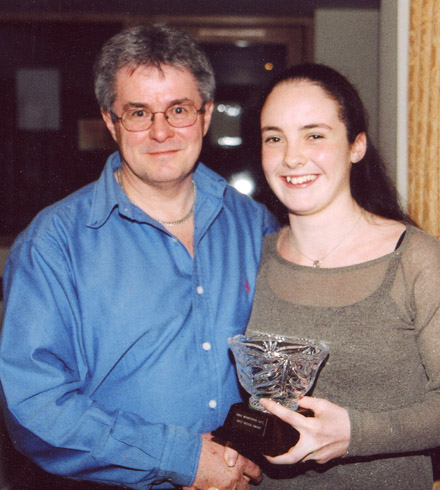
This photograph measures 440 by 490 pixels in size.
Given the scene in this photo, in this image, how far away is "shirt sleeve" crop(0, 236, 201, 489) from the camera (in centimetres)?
156

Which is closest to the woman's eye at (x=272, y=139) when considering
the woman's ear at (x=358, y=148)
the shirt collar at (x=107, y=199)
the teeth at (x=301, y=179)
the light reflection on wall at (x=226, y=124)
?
the teeth at (x=301, y=179)

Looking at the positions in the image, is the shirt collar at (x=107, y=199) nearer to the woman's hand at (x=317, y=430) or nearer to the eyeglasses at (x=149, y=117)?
the eyeglasses at (x=149, y=117)

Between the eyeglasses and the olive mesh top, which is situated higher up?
the eyeglasses

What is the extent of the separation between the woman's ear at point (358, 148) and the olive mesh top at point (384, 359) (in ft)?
0.95

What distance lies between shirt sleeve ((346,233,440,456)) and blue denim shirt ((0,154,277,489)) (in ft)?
1.52

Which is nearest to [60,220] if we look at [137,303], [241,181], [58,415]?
[137,303]

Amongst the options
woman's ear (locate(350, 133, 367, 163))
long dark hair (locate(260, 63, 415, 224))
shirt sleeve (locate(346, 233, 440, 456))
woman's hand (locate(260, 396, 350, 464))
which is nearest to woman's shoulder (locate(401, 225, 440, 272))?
shirt sleeve (locate(346, 233, 440, 456))

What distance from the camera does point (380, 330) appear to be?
1.57 meters

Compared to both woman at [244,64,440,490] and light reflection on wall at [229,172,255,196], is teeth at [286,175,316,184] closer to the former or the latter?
woman at [244,64,440,490]

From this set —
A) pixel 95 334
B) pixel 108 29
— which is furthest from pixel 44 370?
pixel 108 29

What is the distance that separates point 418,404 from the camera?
1.54 meters

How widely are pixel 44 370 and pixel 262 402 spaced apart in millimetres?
612

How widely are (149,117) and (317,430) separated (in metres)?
1.08

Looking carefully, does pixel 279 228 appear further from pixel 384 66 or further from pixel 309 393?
pixel 384 66
